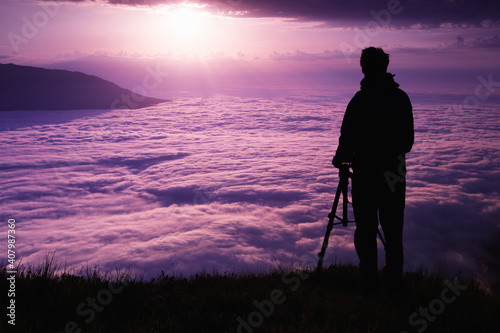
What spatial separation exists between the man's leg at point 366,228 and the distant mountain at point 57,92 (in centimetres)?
18125

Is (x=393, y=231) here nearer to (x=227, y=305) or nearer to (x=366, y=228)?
(x=366, y=228)

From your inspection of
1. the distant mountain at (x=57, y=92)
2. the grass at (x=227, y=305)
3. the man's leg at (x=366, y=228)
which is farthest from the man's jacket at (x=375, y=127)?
the distant mountain at (x=57, y=92)

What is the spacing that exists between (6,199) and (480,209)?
224 ft

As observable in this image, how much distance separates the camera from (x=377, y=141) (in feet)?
14.6

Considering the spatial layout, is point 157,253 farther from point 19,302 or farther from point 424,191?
point 424,191

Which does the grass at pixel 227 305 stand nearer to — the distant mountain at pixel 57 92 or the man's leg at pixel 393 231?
the man's leg at pixel 393 231

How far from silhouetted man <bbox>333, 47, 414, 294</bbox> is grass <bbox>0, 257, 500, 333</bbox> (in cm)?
109

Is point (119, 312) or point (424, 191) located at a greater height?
point (119, 312)

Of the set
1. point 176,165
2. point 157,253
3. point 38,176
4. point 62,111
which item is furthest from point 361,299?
point 62,111

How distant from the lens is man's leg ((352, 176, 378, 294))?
4480 millimetres

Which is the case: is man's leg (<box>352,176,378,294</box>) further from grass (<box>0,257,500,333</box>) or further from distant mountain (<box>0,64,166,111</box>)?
distant mountain (<box>0,64,166,111</box>)

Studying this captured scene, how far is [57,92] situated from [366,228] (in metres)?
226

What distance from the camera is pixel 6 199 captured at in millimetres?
55438

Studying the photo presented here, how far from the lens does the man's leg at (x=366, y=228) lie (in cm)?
448
